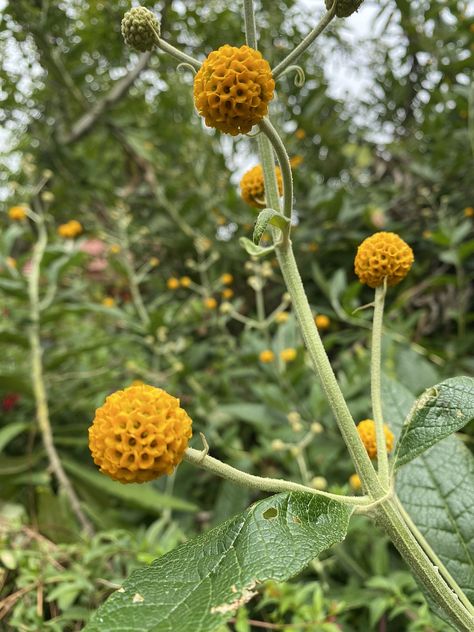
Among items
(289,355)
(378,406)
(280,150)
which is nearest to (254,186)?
(280,150)

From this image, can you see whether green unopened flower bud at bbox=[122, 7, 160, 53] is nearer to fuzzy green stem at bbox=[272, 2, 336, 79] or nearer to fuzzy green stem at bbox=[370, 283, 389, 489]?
fuzzy green stem at bbox=[272, 2, 336, 79]

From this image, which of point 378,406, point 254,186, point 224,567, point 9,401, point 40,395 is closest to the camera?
point 224,567

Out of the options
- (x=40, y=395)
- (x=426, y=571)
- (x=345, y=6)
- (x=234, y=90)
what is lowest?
(x=426, y=571)

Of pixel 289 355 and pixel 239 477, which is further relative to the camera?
pixel 289 355

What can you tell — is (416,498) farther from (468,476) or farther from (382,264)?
(382,264)

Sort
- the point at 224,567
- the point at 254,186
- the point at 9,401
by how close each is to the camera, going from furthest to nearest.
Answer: the point at 9,401 → the point at 254,186 → the point at 224,567

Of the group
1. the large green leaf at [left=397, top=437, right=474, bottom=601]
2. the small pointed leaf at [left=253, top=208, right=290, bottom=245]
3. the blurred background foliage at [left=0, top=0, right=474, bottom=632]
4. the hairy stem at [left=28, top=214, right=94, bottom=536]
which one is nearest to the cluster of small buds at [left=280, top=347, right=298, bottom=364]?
the blurred background foliage at [left=0, top=0, right=474, bottom=632]

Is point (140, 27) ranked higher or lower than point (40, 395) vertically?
higher

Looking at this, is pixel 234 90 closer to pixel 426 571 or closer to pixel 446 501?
pixel 426 571
